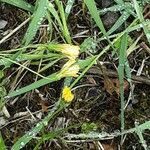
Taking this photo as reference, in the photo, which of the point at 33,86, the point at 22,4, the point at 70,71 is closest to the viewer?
the point at 70,71

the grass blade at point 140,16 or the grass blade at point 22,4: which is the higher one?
the grass blade at point 22,4

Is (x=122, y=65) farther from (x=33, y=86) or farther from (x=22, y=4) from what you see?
(x=22, y=4)

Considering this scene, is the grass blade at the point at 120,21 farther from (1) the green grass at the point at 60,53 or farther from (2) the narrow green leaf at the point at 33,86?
(2) the narrow green leaf at the point at 33,86

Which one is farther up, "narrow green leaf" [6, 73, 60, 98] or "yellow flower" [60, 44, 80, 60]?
"yellow flower" [60, 44, 80, 60]

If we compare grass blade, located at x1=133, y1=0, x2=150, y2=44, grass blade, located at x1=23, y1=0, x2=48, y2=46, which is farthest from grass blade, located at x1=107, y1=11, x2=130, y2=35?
grass blade, located at x1=23, y1=0, x2=48, y2=46

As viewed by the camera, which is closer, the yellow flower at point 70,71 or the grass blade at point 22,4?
the yellow flower at point 70,71

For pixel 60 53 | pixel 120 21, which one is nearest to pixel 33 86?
pixel 60 53

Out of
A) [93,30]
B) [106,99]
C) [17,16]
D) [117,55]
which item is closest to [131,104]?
[106,99]

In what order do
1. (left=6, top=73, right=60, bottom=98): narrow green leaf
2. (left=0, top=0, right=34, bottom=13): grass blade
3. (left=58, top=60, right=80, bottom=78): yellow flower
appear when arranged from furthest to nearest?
(left=0, top=0, right=34, bottom=13): grass blade < (left=6, top=73, right=60, bottom=98): narrow green leaf < (left=58, top=60, right=80, bottom=78): yellow flower

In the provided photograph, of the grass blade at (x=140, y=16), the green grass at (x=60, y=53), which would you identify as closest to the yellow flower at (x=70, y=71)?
the green grass at (x=60, y=53)

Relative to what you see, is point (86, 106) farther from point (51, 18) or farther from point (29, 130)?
point (51, 18)

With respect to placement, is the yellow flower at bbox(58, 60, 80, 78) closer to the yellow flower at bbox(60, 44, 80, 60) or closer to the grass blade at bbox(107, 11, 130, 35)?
the yellow flower at bbox(60, 44, 80, 60)
